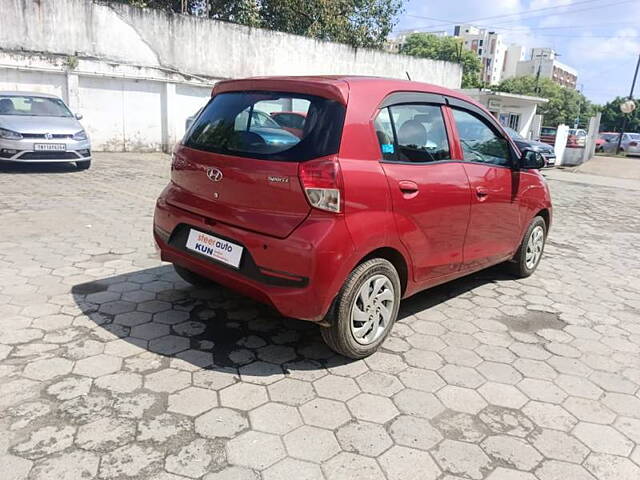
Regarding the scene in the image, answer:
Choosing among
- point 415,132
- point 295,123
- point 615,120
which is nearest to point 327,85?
point 295,123

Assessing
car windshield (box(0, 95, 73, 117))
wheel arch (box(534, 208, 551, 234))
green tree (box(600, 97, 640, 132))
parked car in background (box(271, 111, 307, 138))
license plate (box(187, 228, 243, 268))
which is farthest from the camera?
green tree (box(600, 97, 640, 132))

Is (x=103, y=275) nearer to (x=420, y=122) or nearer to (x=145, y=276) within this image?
(x=145, y=276)

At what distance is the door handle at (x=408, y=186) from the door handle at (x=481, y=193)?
2.69 feet

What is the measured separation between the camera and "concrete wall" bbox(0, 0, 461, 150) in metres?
12.5

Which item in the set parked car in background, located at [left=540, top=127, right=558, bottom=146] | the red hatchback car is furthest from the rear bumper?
parked car in background, located at [left=540, top=127, right=558, bottom=146]

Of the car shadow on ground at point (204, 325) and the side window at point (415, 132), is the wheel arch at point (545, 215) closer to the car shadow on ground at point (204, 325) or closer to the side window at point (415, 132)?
the car shadow on ground at point (204, 325)

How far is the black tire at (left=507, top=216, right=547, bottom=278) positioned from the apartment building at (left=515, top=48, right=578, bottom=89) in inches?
4127

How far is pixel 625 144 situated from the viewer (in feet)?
96.5

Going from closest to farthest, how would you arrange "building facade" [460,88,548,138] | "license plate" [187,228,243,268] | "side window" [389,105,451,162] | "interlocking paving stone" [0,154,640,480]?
"interlocking paving stone" [0,154,640,480] < "license plate" [187,228,243,268] < "side window" [389,105,451,162] < "building facade" [460,88,548,138]

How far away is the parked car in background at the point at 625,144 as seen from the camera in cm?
2880

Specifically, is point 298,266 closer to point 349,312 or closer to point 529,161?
point 349,312

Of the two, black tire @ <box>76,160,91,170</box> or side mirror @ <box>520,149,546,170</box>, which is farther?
black tire @ <box>76,160,91,170</box>

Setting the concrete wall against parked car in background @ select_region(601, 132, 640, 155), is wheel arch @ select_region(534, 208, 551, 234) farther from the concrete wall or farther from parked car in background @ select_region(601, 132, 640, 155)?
parked car in background @ select_region(601, 132, 640, 155)

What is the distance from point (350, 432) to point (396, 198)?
1.40m
